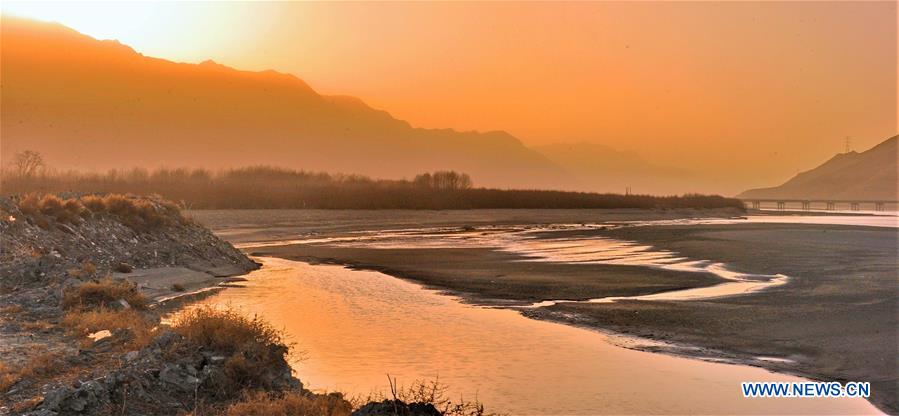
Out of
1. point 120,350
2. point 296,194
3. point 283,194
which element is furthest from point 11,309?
point 296,194

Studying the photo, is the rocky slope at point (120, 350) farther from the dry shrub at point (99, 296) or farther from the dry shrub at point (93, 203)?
the dry shrub at point (93, 203)

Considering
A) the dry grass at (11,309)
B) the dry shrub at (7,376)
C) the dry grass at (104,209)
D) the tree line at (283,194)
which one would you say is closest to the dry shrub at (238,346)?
the dry shrub at (7,376)

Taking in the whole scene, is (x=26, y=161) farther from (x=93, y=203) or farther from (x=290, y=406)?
(x=290, y=406)

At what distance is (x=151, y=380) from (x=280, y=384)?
80.8 inches

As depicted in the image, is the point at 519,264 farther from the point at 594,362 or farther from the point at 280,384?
the point at 280,384

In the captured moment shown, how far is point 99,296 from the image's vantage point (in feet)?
61.4

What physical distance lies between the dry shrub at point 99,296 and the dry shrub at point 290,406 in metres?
9.17

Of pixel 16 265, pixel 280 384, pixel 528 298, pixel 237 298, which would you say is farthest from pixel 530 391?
pixel 16 265

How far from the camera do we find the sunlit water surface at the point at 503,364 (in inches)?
468

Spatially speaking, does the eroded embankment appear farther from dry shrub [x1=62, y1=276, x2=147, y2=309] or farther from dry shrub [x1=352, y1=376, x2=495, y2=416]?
dry shrub [x1=352, y1=376, x2=495, y2=416]

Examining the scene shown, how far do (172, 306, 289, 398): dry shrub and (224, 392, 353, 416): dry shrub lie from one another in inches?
42.5

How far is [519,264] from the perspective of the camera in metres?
33.7

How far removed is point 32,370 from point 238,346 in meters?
3.27

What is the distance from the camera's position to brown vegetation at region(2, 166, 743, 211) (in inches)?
3780
